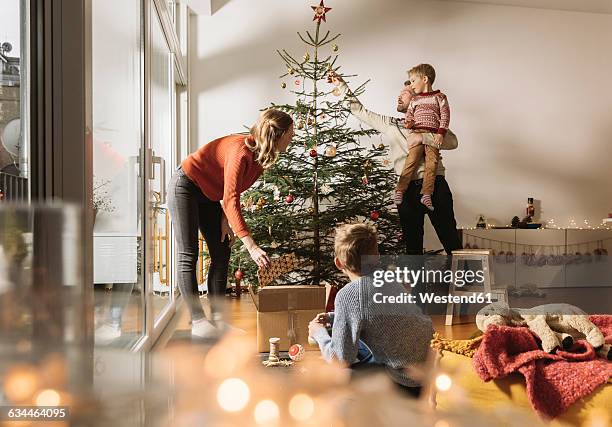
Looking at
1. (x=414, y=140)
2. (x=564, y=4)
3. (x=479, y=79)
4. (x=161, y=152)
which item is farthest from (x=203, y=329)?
(x=564, y=4)

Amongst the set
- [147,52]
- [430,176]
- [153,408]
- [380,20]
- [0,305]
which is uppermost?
[380,20]

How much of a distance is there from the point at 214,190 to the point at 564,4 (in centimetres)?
225

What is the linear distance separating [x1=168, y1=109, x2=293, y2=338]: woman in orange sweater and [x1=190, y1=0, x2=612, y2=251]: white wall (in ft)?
3.77

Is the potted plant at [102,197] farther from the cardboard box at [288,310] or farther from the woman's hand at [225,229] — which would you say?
the cardboard box at [288,310]

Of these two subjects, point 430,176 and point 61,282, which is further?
point 430,176

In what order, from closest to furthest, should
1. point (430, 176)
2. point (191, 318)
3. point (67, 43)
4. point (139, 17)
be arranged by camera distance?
point (67, 43), point (191, 318), point (139, 17), point (430, 176)

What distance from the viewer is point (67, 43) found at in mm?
590

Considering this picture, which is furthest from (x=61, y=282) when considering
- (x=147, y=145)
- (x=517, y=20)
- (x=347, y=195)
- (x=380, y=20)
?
(x=517, y=20)

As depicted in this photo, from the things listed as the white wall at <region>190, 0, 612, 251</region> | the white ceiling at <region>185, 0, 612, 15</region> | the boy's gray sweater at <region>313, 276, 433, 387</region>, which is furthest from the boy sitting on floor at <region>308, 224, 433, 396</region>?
the white ceiling at <region>185, 0, 612, 15</region>

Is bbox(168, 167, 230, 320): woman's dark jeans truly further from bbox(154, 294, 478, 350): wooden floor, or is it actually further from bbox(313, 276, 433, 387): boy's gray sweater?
bbox(313, 276, 433, 387): boy's gray sweater

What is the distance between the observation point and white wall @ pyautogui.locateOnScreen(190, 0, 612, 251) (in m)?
2.33

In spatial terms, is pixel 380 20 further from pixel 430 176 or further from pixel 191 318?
pixel 191 318

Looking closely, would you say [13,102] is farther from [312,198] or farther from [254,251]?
[312,198]

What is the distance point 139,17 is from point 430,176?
4.33 feet
